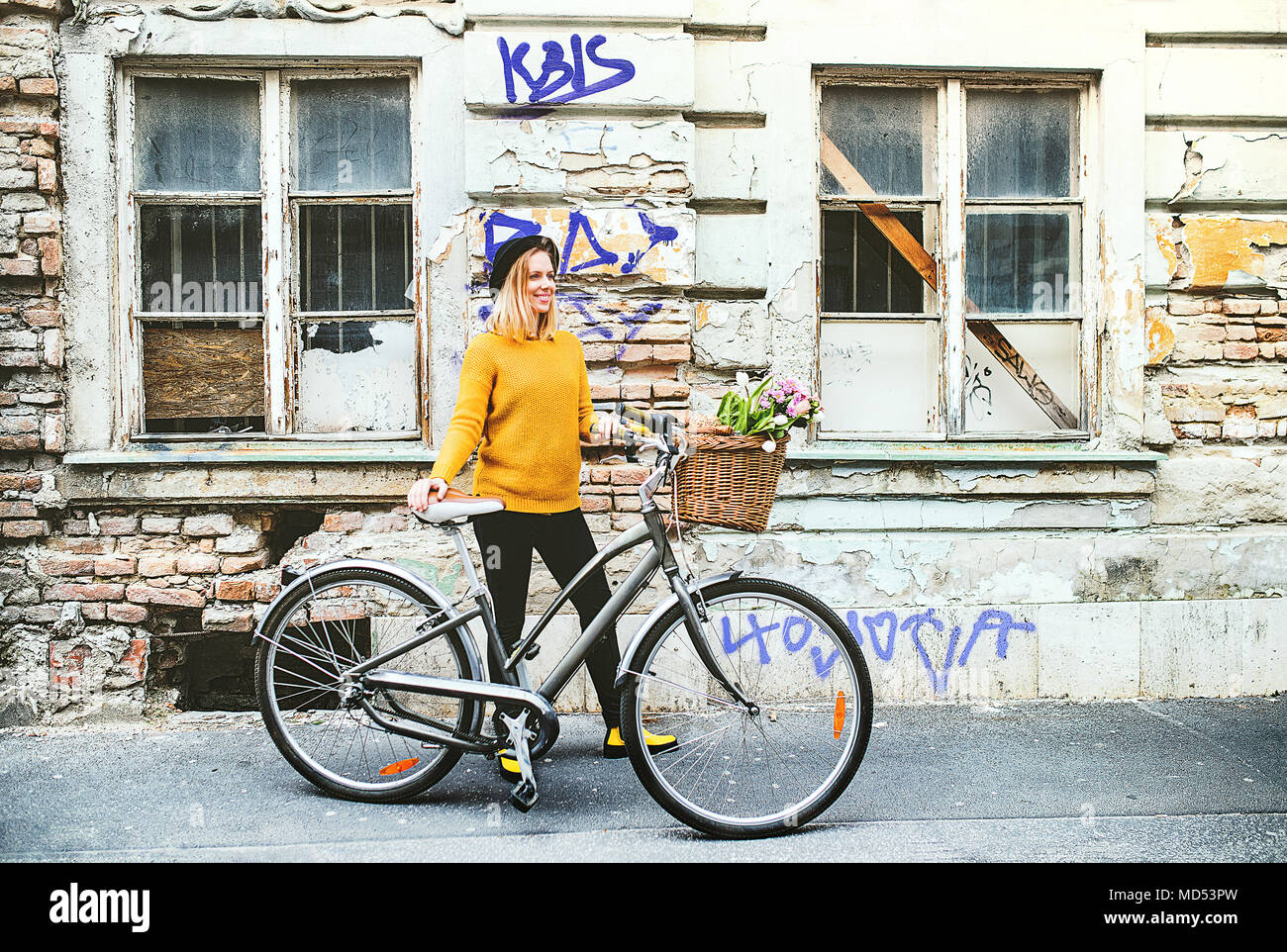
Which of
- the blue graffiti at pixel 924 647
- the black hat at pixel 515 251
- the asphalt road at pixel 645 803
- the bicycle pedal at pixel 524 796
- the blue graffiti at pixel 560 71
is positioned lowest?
the asphalt road at pixel 645 803

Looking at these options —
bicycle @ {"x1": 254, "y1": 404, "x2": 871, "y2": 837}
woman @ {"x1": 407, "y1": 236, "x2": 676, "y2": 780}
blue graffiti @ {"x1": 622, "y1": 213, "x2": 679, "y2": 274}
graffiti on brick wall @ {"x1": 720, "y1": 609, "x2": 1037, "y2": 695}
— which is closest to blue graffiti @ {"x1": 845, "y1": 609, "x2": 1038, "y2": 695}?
graffiti on brick wall @ {"x1": 720, "y1": 609, "x2": 1037, "y2": 695}

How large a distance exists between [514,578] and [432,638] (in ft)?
1.23

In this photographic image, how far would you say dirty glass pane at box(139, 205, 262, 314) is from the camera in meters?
4.48

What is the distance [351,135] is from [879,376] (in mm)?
2721

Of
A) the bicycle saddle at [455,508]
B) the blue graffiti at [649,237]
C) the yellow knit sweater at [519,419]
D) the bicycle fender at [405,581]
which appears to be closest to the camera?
the bicycle saddle at [455,508]

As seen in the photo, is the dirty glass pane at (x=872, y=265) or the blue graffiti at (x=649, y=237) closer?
the blue graffiti at (x=649, y=237)

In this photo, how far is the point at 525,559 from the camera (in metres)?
3.43

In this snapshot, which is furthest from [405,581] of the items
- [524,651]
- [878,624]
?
[878,624]

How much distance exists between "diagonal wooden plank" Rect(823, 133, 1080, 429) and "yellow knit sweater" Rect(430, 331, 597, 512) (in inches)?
80.2

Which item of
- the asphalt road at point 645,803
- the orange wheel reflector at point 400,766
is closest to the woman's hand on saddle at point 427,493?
the orange wheel reflector at point 400,766

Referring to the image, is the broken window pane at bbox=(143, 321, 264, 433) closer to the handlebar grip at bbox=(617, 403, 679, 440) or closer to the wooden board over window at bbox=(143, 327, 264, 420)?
the wooden board over window at bbox=(143, 327, 264, 420)

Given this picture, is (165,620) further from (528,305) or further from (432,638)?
(528,305)

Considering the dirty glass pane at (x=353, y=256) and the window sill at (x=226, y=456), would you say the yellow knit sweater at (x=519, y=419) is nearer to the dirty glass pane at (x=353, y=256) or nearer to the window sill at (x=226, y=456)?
the window sill at (x=226, y=456)

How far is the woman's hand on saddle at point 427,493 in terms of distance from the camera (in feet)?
10.0
